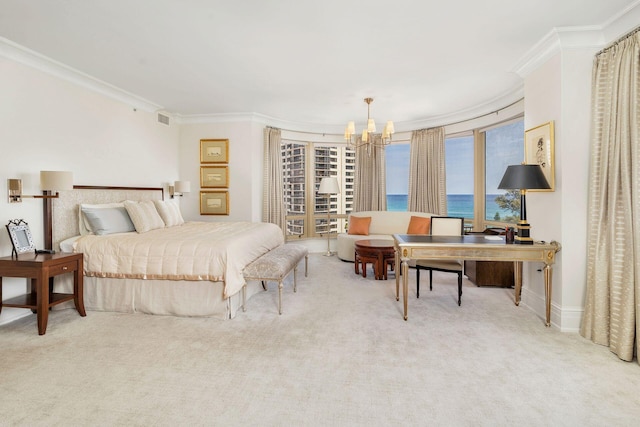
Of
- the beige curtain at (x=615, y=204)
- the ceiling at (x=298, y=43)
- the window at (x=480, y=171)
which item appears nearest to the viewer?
the beige curtain at (x=615, y=204)

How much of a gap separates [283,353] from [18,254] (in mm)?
2818

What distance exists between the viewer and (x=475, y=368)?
231cm

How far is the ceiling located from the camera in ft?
8.60

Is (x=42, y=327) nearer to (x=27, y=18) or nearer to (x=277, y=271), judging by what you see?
(x=277, y=271)

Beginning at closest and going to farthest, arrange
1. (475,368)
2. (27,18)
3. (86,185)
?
1. (475,368)
2. (27,18)
3. (86,185)

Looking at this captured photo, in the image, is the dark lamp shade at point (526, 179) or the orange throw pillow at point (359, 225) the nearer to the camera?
the dark lamp shade at point (526, 179)

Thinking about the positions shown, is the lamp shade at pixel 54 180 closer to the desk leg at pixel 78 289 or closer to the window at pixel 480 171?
the desk leg at pixel 78 289

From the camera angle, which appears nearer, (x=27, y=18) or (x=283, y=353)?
(x=283, y=353)

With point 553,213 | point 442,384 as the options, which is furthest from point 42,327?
point 553,213

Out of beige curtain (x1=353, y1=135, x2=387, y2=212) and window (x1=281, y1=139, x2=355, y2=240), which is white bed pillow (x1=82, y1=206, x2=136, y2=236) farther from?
beige curtain (x1=353, y1=135, x2=387, y2=212)

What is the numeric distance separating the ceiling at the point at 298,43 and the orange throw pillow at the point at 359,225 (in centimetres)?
239

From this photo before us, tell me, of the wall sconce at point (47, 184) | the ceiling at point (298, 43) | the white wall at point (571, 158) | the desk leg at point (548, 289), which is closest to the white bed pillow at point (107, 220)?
the wall sconce at point (47, 184)

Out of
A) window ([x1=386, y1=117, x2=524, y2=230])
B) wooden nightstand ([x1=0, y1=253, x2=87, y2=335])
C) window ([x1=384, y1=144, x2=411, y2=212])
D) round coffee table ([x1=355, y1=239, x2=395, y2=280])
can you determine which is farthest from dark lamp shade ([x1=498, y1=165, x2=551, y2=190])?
wooden nightstand ([x1=0, y1=253, x2=87, y2=335])

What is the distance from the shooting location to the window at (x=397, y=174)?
705cm
